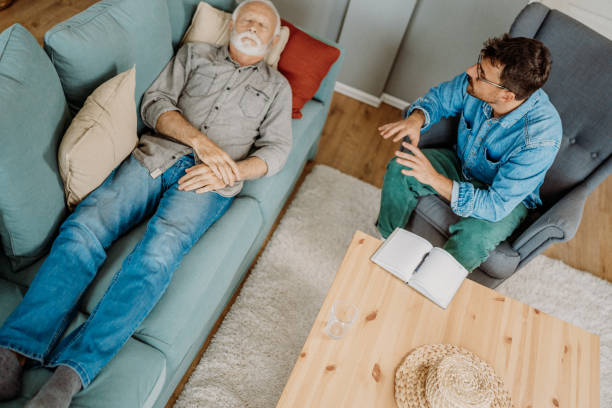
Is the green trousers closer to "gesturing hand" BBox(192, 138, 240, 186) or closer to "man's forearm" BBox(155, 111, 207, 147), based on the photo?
"gesturing hand" BBox(192, 138, 240, 186)

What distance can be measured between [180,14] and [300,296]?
4.52 feet

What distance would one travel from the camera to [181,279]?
1292mm

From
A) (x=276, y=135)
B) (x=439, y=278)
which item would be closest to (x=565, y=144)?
(x=439, y=278)

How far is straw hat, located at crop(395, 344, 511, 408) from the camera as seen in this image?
1088mm

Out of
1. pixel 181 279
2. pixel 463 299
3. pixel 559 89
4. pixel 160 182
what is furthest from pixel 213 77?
pixel 559 89

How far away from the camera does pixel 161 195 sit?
1.54m

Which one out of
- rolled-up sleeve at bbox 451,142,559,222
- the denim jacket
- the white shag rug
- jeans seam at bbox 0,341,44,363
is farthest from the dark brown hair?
jeans seam at bbox 0,341,44,363

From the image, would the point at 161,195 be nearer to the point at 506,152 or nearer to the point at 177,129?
the point at 177,129

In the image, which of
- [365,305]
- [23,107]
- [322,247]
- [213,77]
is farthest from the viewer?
[322,247]

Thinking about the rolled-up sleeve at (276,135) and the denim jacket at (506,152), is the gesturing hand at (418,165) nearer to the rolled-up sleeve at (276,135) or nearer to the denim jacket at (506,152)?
the denim jacket at (506,152)

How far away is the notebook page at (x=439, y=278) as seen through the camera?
1359 millimetres

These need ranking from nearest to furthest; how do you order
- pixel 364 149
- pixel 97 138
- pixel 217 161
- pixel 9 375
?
pixel 9 375 → pixel 97 138 → pixel 217 161 → pixel 364 149

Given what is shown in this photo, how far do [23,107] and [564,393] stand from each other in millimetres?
1796

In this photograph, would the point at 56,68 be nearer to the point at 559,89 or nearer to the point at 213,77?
the point at 213,77
